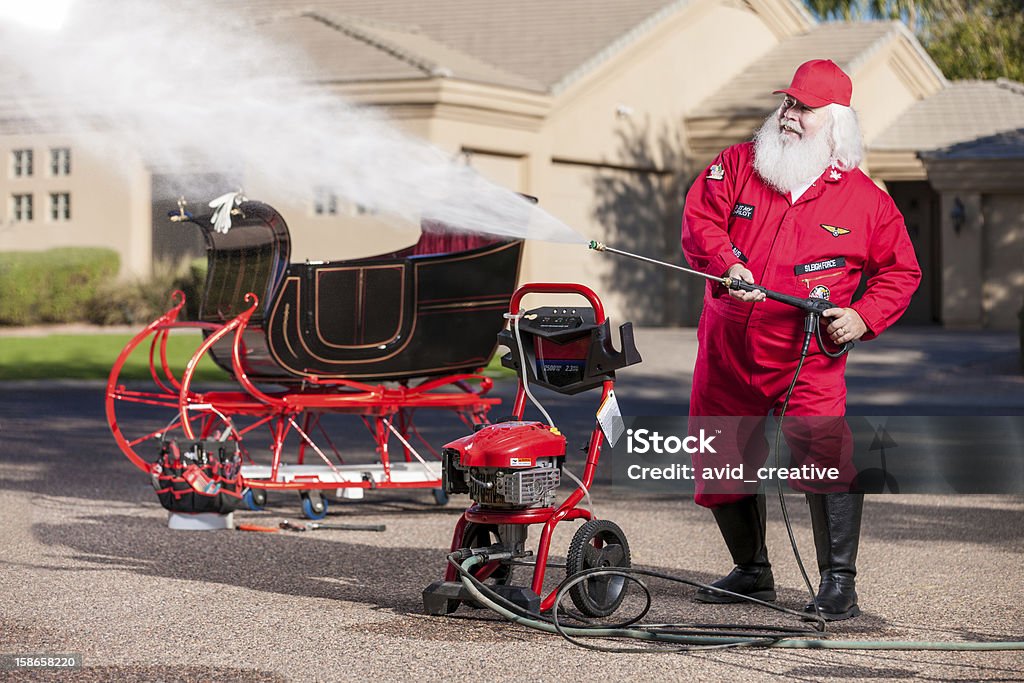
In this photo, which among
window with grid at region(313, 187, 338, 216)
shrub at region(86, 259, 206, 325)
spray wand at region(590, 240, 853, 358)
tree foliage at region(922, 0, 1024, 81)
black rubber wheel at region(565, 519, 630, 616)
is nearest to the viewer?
spray wand at region(590, 240, 853, 358)

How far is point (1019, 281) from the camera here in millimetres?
28891

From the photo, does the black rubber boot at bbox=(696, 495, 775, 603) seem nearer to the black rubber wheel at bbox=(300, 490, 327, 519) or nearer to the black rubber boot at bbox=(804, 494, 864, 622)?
the black rubber boot at bbox=(804, 494, 864, 622)

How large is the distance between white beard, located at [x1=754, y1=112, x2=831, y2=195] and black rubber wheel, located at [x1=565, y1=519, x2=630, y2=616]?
5.03ft

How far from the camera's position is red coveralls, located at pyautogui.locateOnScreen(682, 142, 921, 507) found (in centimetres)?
636

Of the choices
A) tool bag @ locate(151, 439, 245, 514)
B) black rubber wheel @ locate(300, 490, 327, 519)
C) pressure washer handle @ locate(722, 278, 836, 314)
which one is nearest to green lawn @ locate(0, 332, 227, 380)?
black rubber wheel @ locate(300, 490, 327, 519)

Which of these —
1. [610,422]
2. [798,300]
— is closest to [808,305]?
[798,300]

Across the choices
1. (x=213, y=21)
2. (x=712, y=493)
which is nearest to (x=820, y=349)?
(x=712, y=493)

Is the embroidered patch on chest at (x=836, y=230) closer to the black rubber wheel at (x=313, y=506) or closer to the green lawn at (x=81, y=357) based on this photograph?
the black rubber wheel at (x=313, y=506)

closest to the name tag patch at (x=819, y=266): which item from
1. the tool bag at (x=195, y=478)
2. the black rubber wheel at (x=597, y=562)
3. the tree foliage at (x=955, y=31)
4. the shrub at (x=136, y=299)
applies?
the black rubber wheel at (x=597, y=562)

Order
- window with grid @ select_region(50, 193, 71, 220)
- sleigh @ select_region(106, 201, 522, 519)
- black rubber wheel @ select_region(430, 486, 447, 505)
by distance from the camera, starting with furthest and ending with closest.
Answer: window with grid @ select_region(50, 193, 71, 220)
black rubber wheel @ select_region(430, 486, 447, 505)
sleigh @ select_region(106, 201, 522, 519)

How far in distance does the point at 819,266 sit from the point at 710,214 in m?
0.50

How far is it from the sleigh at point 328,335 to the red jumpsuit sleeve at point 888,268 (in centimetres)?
327

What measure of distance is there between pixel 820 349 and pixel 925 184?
89.3 ft

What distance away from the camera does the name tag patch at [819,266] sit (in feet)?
20.9
